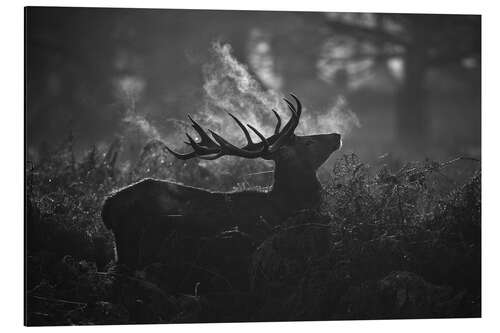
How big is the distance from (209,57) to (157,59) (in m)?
3.65

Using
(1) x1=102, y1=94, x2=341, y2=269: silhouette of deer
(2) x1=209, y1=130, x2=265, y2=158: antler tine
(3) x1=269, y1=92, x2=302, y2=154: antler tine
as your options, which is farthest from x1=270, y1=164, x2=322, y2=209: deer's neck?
(2) x1=209, y1=130, x2=265, y2=158: antler tine

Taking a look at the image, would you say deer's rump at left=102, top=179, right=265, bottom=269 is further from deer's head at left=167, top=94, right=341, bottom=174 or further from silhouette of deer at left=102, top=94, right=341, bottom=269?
deer's head at left=167, top=94, right=341, bottom=174

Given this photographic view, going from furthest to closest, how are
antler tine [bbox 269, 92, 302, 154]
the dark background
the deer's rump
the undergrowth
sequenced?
the dark background → antler tine [bbox 269, 92, 302, 154] → the deer's rump → the undergrowth

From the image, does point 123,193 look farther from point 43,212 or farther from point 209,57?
point 209,57

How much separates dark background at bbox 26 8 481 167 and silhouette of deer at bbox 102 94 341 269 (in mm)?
1174

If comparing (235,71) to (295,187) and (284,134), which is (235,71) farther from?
(295,187)

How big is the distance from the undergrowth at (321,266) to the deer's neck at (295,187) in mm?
96

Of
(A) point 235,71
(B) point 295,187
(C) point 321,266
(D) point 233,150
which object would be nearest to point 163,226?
(D) point 233,150

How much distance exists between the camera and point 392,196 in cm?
700

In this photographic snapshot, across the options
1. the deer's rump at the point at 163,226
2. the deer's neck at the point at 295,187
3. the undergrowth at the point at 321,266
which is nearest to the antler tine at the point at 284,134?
the deer's neck at the point at 295,187

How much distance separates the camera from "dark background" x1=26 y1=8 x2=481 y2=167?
8.16m

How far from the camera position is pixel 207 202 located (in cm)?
674

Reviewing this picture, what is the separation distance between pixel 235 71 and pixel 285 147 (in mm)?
1545

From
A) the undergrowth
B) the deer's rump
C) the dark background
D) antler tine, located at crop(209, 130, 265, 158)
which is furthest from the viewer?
the dark background
